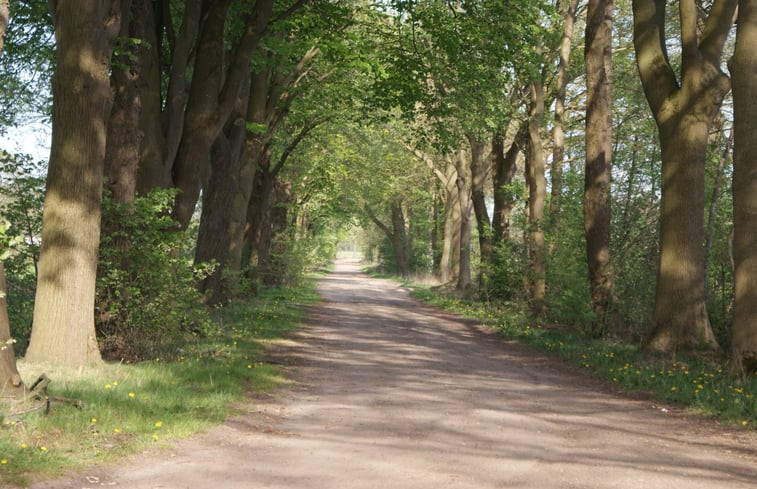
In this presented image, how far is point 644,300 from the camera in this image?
17.4 meters

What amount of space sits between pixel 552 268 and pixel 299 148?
16080mm

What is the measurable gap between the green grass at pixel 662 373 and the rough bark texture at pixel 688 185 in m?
0.63

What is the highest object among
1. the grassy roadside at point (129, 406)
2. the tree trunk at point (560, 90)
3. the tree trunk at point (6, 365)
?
the tree trunk at point (560, 90)

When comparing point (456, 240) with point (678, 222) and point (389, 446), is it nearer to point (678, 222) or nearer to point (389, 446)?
point (678, 222)

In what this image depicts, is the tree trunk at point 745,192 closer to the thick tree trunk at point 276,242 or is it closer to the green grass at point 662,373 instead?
the green grass at point 662,373

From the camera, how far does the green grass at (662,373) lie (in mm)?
9859

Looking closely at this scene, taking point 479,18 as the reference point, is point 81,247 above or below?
below

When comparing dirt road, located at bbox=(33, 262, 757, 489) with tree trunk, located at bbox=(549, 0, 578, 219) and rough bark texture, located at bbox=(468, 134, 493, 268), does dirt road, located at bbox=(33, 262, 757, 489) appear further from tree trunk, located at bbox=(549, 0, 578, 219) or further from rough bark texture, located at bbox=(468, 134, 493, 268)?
rough bark texture, located at bbox=(468, 134, 493, 268)

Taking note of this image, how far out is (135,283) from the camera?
1202cm

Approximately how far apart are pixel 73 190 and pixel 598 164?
1181cm

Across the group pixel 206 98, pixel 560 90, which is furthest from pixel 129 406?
pixel 560 90

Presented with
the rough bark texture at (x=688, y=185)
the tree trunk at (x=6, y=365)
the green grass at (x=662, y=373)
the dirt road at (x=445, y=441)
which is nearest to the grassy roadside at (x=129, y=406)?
the dirt road at (x=445, y=441)

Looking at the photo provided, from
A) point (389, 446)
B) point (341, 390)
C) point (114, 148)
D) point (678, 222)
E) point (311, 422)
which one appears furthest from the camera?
point (678, 222)

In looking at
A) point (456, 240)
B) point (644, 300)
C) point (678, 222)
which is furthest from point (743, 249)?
point (456, 240)
